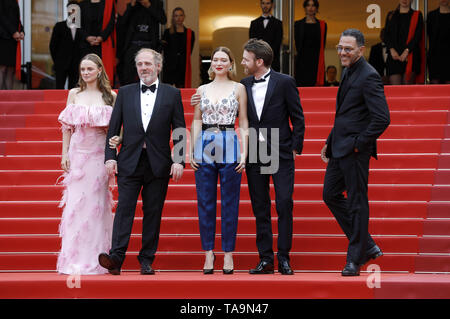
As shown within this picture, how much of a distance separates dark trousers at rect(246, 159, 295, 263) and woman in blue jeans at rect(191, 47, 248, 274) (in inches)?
6.1

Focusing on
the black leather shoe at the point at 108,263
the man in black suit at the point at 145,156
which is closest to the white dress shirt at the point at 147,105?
the man in black suit at the point at 145,156

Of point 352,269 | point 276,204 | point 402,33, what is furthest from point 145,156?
point 402,33

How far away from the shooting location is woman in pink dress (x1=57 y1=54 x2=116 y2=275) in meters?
5.88

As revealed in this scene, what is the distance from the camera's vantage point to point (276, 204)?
5746 millimetres

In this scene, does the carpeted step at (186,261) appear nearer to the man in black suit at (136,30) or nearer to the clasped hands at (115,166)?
the clasped hands at (115,166)

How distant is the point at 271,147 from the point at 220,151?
0.40 meters

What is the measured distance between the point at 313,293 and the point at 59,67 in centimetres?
664

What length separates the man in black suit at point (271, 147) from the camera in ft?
18.8

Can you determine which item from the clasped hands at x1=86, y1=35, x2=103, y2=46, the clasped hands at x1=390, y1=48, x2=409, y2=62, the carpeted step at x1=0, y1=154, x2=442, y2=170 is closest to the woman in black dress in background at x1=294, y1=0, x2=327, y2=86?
the clasped hands at x1=390, y1=48, x2=409, y2=62

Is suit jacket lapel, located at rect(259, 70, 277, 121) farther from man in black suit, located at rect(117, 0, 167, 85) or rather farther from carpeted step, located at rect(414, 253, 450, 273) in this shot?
man in black suit, located at rect(117, 0, 167, 85)

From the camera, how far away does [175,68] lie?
1149cm

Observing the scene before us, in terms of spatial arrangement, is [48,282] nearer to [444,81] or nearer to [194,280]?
[194,280]

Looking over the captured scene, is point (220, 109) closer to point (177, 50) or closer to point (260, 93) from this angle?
point (260, 93)

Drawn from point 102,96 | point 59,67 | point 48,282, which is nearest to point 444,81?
point 59,67
